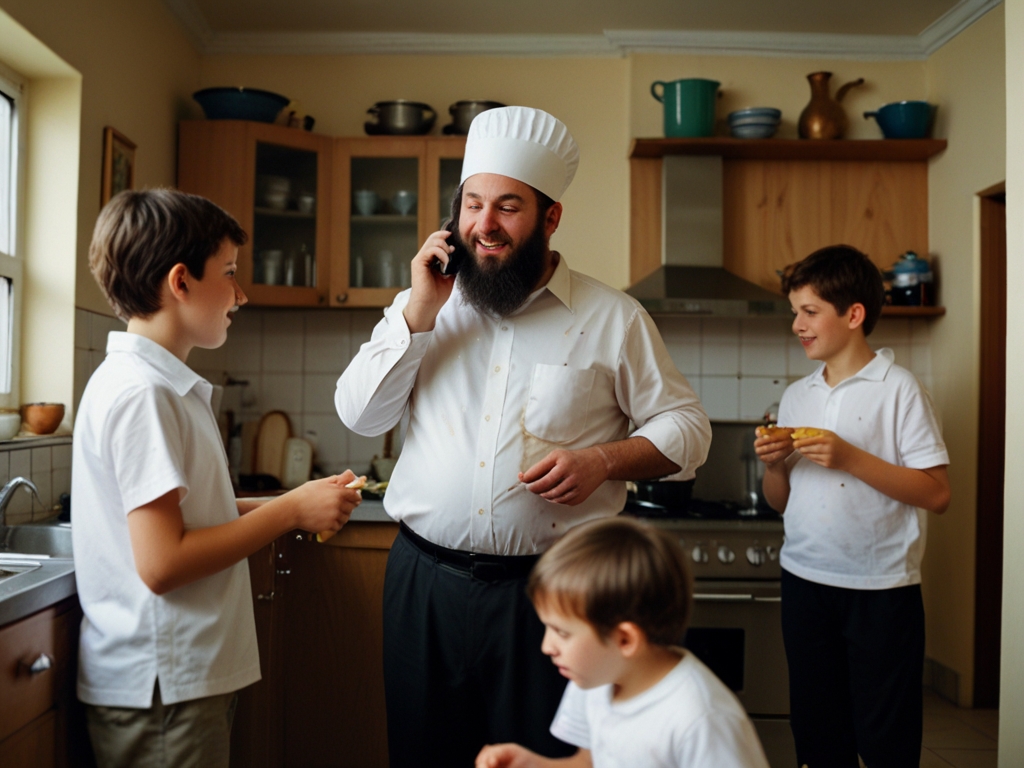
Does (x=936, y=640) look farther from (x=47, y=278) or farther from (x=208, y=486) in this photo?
(x=47, y=278)

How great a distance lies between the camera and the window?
238 cm

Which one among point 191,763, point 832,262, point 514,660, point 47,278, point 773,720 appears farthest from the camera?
point 773,720

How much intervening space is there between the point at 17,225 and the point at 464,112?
163 cm

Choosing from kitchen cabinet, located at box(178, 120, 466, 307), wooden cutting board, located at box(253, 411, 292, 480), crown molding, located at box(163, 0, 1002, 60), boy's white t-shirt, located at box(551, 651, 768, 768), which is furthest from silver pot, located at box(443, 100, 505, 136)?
boy's white t-shirt, located at box(551, 651, 768, 768)

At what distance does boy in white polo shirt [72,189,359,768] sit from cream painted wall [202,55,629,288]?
247 centimetres

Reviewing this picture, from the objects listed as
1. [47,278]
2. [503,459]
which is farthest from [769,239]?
[47,278]

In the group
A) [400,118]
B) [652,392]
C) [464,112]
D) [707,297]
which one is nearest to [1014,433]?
[652,392]

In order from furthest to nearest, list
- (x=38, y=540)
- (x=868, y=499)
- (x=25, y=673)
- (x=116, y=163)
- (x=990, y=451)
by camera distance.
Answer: (x=990, y=451) < (x=116, y=163) < (x=868, y=499) < (x=38, y=540) < (x=25, y=673)

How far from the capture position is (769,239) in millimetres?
3566

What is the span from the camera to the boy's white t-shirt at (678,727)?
1.00 metres

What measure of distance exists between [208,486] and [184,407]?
0.12 m

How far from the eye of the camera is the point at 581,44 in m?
3.61

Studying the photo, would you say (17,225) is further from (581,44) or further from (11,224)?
(581,44)

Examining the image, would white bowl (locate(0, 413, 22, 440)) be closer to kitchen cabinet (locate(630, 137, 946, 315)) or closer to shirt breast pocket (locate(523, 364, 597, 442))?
shirt breast pocket (locate(523, 364, 597, 442))
